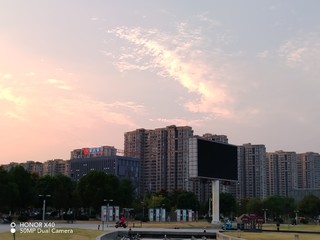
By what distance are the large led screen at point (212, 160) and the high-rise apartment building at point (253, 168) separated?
81.9 m

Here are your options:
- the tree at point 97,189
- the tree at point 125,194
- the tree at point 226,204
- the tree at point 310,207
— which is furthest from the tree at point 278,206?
the tree at point 97,189

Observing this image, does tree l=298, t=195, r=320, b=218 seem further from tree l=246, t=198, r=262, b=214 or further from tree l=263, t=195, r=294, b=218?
tree l=246, t=198, r=262, b=214

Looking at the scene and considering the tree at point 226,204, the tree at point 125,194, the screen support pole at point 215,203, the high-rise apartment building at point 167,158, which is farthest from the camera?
the high-rise apartment building at point 167,158

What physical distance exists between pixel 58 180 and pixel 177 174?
7380cm

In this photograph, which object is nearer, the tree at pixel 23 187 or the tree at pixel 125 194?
the tree at pixel 23 187

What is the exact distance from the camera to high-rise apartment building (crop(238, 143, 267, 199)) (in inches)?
7101

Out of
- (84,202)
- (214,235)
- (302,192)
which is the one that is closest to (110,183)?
(84,202)

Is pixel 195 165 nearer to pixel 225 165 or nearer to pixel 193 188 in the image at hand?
pixel 225 165

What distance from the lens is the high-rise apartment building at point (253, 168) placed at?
7101 inches

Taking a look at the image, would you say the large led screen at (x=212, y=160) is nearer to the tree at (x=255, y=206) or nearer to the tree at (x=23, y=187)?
the tree at (x=23, y=187)

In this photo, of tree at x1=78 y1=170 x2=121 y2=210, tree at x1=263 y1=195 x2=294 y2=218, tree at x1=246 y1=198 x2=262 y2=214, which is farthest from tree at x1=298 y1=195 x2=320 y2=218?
tree at x1=78 y1=170 x2=121 y2=210

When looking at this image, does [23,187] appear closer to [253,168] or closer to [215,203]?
[215,203]

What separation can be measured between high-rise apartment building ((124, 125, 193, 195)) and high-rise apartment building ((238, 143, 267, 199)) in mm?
21609

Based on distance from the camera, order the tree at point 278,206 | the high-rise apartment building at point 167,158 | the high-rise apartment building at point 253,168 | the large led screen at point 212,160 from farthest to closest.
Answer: the high-rise apartment building at point 253,168 → the high-rise apartment building at point 167,158 → the tree at point 278,206 → the large led screen at point 212,160
